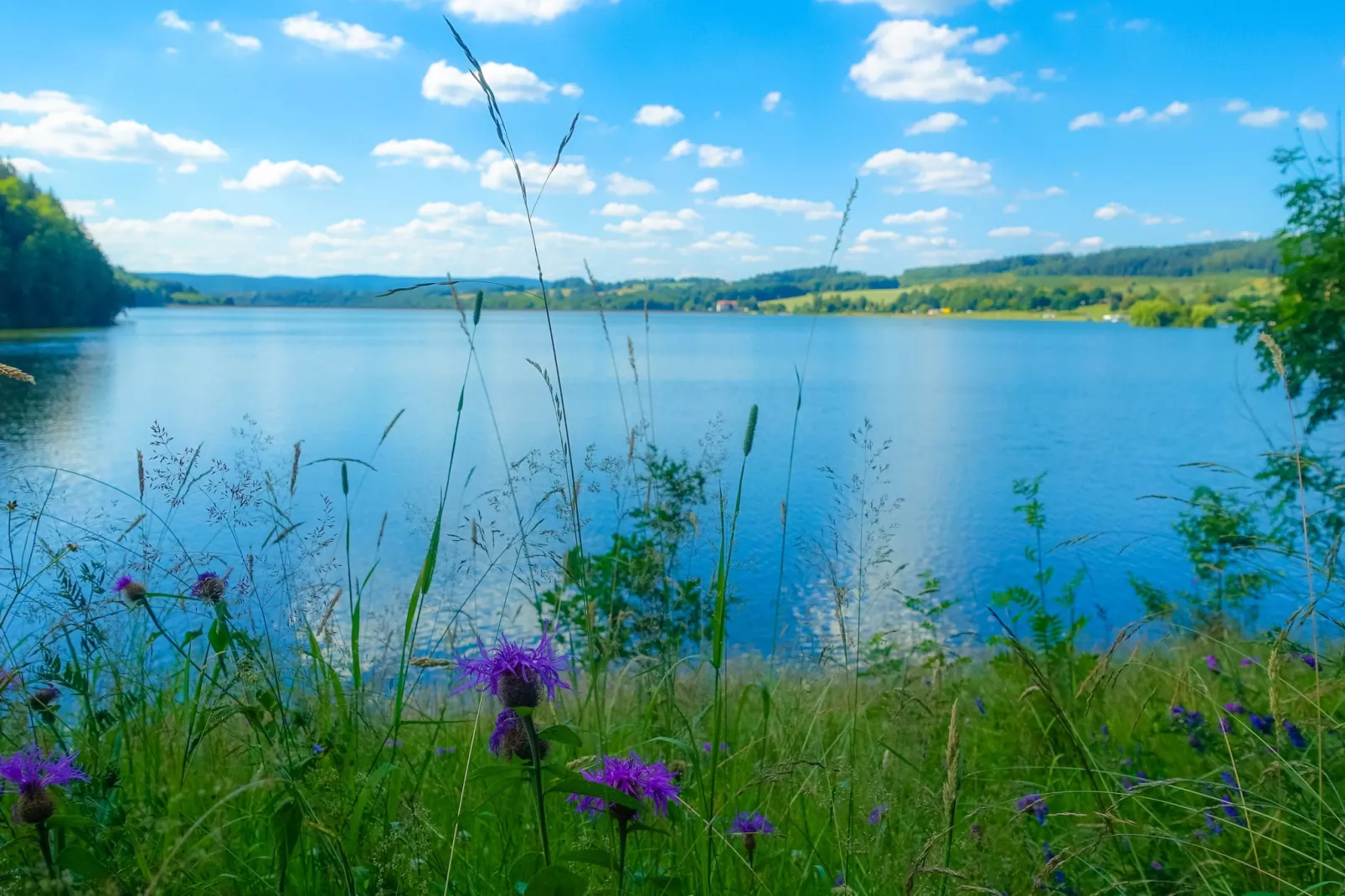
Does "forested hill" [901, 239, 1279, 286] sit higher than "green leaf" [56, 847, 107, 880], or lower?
higher

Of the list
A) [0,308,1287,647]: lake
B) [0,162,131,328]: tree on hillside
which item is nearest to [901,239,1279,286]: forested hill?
[0,308,1287,647]: lake

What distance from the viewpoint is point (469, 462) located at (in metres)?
11.5

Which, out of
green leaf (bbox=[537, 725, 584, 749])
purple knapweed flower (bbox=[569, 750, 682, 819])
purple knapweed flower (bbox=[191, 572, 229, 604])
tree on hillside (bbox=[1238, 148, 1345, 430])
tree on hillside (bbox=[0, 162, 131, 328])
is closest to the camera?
green leaf (bbox=[537, 725, 584, 749])

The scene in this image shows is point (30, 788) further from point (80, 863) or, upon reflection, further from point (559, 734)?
point (559, 734)

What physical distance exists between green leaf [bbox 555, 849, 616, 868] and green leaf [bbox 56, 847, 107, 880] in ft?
1.86

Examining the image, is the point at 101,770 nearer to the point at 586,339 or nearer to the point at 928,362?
the point at 928,362

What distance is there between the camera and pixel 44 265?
1341 inches

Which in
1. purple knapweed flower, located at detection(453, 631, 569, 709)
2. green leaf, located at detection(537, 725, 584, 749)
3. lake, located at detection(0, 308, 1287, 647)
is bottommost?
lake, located at detection(0, 308, 1287, 647)

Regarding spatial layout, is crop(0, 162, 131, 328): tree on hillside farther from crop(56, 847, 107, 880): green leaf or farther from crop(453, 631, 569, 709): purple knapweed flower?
crop(453, 631, 569, 709): purple knapweed flower

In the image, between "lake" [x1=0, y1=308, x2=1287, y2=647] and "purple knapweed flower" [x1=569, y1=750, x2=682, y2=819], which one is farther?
"lake" [x1=0, y1=308, x2=1287, y2=647]

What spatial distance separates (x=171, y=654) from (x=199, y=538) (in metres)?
3.50

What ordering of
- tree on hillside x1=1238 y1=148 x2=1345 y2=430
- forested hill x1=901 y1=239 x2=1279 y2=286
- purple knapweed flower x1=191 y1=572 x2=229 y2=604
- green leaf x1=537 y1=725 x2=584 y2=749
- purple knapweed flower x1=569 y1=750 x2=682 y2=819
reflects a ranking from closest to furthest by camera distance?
green leaf x1=537 y1=725 x2=584 y2=749 → purple knapweed flower x1=569 y1=750 x2=682 y2=819 → purple knapweed flower x1=191 y1=572 x2=229 y2=604 → tree on hillside x1=1238 y1=148 x2=1345 y2=430 → forested hill x1=901 y1=239 x2=1279 y2=286

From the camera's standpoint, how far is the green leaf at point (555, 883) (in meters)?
0.99

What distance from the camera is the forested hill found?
70.1 m
